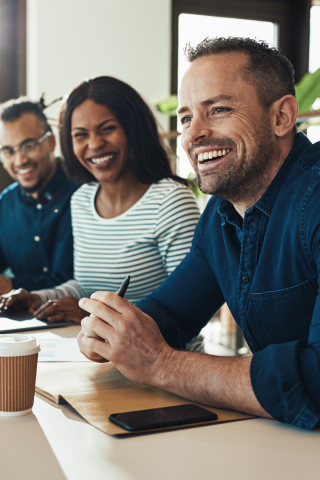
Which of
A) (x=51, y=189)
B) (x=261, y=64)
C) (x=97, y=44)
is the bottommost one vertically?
(x=51, y=189)

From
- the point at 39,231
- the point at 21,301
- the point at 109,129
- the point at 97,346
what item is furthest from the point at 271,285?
the point at 39,231

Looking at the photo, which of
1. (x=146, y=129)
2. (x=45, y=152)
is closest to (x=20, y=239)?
(x=45, y=152)

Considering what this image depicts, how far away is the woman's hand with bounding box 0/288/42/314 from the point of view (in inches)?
61.3

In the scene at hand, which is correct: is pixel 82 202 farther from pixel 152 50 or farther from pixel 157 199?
pixel 152 50

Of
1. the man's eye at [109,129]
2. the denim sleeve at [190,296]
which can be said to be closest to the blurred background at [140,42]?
the man's eye at [109,129]

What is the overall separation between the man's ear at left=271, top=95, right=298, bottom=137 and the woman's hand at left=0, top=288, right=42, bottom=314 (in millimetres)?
885

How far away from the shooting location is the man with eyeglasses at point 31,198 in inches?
85.2

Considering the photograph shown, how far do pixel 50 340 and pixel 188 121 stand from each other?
1.90ft

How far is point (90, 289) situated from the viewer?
1.77 m

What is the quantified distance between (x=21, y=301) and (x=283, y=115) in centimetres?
94

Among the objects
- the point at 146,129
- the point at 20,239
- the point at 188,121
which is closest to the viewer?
the point at 188,121

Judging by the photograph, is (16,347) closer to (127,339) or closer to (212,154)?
(127,339)

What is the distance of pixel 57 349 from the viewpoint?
1.12 m

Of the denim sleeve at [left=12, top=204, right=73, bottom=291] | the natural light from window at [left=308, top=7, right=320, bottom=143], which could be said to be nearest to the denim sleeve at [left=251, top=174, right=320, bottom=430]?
the denim sleeve at [left=12, top=204, right=73, bottom=291]
